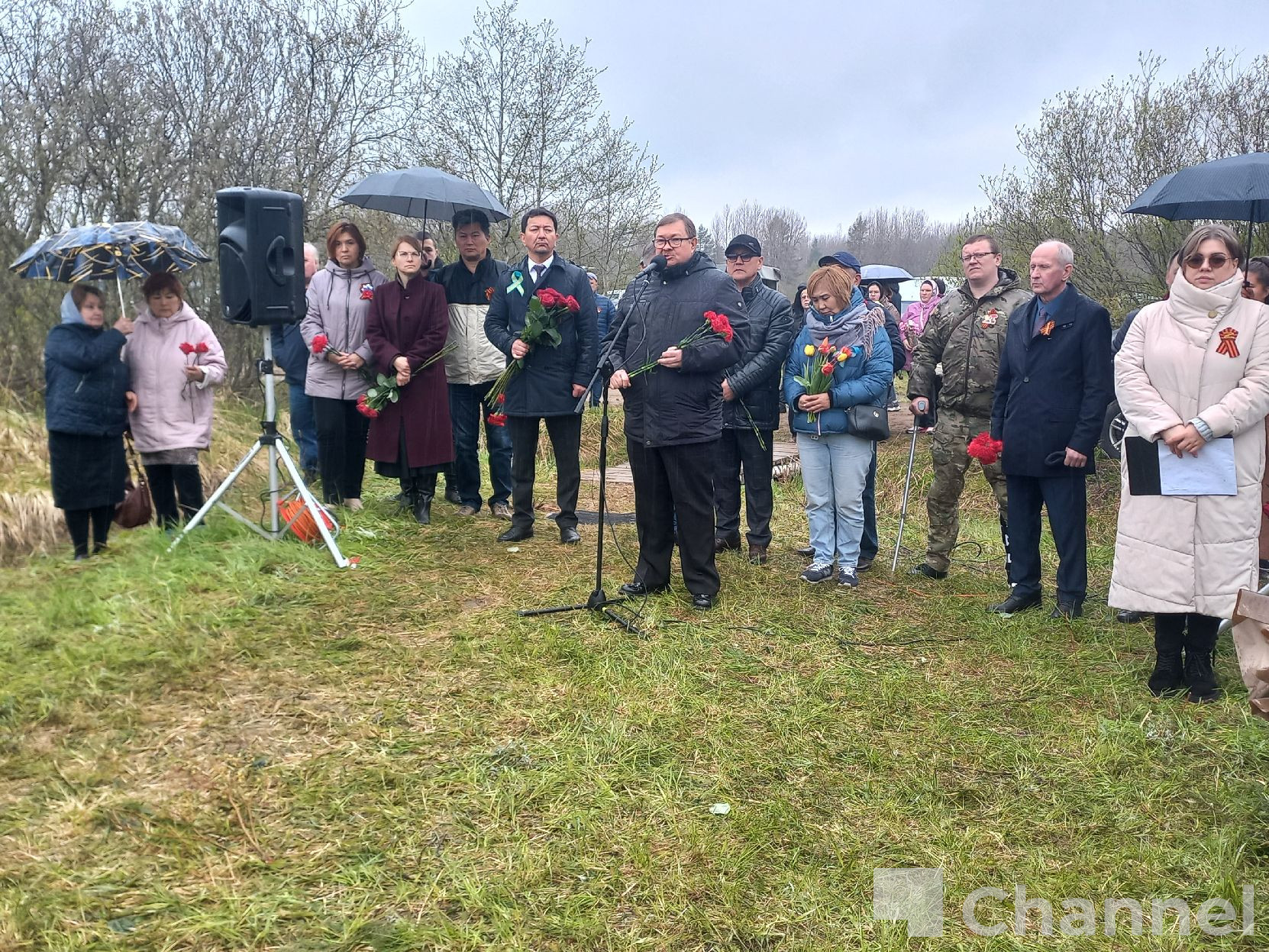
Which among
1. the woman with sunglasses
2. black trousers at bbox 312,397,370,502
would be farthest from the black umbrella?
black trousers at bbox 312,397,370,502

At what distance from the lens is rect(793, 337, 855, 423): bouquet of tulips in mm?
5711

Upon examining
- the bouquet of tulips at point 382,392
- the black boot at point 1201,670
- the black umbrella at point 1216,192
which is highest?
the black umbrella at point 1216,192

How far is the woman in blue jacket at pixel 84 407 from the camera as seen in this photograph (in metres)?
5.76

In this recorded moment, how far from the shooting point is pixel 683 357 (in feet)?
16.8

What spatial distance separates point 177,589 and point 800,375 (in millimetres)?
3715

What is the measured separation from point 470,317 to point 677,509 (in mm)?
2584

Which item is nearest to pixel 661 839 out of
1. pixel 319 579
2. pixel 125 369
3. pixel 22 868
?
pixel 22 868

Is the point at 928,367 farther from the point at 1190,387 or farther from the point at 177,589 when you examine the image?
the point at 177,589

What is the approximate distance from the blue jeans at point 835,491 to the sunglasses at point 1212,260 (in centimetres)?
212

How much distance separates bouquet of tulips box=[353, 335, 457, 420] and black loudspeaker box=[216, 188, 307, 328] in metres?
0.75

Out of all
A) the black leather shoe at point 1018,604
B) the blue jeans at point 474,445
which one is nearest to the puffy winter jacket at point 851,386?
the black leather shoe at point 1018,604

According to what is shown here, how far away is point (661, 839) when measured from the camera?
306cm

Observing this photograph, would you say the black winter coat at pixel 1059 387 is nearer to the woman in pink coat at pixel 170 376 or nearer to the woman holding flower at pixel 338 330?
the woman holding flower at pixel 338 330

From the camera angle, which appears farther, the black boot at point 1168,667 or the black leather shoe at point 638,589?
the black leather shoe at point 638,589
